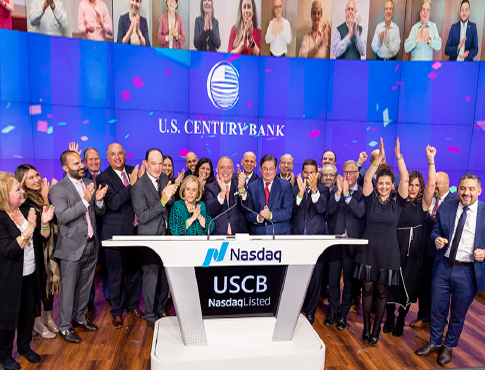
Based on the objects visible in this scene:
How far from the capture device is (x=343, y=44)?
6328mm

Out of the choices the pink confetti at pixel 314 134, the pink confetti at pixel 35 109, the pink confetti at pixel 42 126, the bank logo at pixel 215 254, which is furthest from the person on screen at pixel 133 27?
the bank logo at pixel 215 254

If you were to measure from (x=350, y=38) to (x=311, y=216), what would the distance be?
4.69 meters

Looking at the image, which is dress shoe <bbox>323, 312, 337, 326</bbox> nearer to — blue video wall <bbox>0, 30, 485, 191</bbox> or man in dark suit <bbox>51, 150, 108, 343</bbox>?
man in dark suit <bbox>51, 150, 108, 343</bbox>

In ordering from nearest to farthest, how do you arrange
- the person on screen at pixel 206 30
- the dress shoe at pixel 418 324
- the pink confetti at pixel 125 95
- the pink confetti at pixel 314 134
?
the dress shoe at pixel 418 324
the pink confetti at pixel 125 95
the person on screen at pixel 206 30
the pink confetti at pixel 314 134

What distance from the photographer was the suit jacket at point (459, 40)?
624 cm

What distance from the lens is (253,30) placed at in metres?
6.07

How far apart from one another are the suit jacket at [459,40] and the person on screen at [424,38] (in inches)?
8.7

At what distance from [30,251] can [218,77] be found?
4.54 m

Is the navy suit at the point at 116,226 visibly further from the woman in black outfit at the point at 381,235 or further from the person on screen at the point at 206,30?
the person on screen at the point at 206,30

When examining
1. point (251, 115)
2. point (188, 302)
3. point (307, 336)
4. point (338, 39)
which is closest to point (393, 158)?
point (338, 39)

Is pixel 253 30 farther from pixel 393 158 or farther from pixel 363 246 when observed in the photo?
pixel 363 246

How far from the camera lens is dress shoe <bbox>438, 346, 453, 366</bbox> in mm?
2801

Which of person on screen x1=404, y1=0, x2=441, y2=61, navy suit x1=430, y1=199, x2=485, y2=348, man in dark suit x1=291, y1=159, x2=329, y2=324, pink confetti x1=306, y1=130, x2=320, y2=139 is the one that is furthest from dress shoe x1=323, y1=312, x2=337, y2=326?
person on screen x1=404, y1=0, x2=441, y2=61

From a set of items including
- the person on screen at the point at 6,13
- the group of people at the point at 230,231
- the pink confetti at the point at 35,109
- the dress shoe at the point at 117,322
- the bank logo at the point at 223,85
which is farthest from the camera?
the bank logo at the point at 223,85
